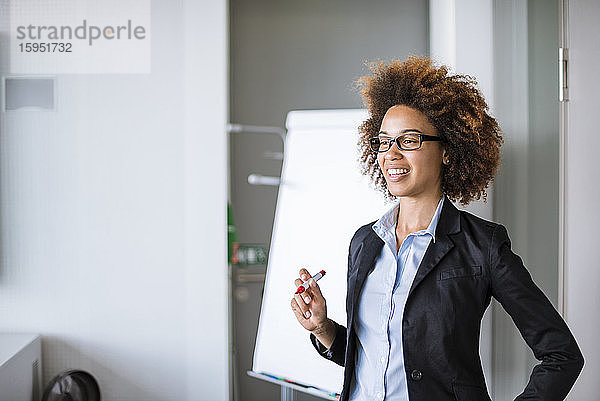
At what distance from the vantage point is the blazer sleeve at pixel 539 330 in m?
1.43

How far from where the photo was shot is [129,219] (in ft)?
7.36

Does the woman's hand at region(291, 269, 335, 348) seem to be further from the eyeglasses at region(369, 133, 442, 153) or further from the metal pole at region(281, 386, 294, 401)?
the metal pole at region(281, 386, 294, 401)

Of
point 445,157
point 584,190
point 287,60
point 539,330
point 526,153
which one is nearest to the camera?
point 539,330

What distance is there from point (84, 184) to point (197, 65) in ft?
1.76

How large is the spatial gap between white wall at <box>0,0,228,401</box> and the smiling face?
73 centimetres

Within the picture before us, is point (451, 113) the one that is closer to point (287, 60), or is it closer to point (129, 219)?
point (287, 60)

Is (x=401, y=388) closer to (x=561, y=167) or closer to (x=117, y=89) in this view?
(x=561, y=167)

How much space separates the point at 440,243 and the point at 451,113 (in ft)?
1.08

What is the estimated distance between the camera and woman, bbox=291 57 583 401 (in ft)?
4.84

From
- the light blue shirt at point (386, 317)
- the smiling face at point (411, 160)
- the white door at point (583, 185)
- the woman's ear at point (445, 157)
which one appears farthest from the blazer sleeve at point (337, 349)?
the white door at point (583, 185)

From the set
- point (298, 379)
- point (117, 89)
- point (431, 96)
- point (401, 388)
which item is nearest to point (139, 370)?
point (298, 379)

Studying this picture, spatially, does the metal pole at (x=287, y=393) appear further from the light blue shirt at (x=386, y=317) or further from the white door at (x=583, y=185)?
the white door at (x=583, y=185)

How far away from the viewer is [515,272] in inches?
58.1

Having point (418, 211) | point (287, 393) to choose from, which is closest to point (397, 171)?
point (418, 211)
